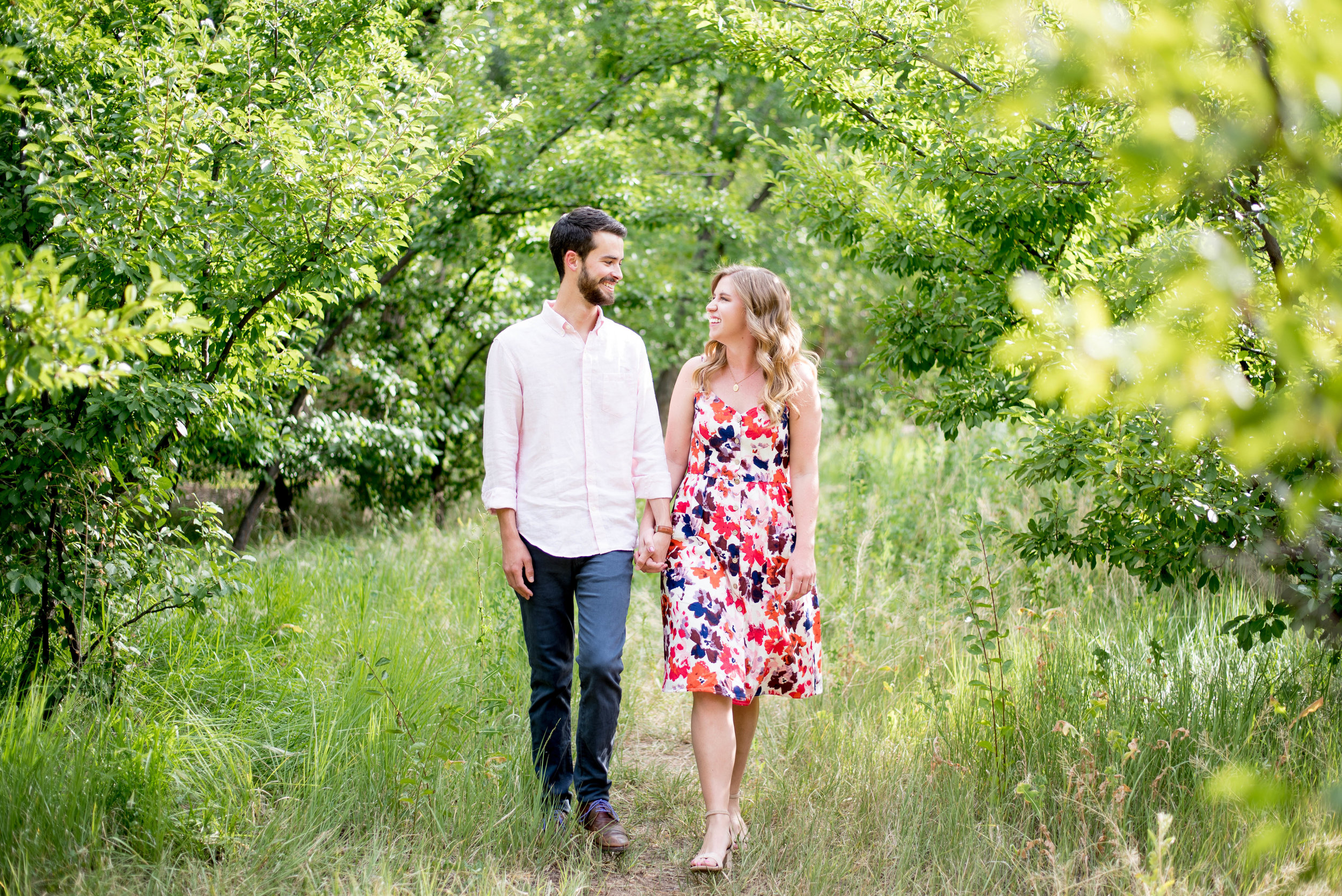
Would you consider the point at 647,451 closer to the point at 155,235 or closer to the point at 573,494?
the point at 573,494

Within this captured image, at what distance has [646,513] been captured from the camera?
3619 millimetres

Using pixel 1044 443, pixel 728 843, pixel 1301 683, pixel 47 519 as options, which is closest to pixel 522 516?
pixel 728 843

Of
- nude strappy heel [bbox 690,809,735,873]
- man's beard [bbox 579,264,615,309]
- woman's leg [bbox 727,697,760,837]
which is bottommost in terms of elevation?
nude strappy heel [bbox 690,809,735,873]

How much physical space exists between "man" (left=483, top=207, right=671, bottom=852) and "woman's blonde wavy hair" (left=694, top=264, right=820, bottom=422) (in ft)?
1.20

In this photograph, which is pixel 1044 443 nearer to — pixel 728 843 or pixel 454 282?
pixel 728 843

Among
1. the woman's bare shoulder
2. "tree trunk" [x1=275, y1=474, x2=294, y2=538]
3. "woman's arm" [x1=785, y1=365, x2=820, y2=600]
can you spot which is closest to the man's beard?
the woman's bare shoulder

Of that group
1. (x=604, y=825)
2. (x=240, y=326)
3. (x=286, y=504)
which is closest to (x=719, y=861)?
(x=604, y=825)

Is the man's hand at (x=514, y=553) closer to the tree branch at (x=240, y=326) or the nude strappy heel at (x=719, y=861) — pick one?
the nude strappy heel at (x=719, y=861)

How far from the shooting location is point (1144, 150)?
1.25 metres

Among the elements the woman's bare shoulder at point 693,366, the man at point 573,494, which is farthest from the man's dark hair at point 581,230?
the woman's bare shoulder at point 693,366

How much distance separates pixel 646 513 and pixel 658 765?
1251 millimetres

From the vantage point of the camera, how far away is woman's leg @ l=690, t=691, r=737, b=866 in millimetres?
3354

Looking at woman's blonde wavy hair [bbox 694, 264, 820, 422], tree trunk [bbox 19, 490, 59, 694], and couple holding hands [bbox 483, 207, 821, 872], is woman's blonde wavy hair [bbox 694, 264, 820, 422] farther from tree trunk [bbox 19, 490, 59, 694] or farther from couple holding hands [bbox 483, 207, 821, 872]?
tree trunk [bbox 19, 490, 59, 694]

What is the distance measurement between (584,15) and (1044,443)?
21.8 ft
